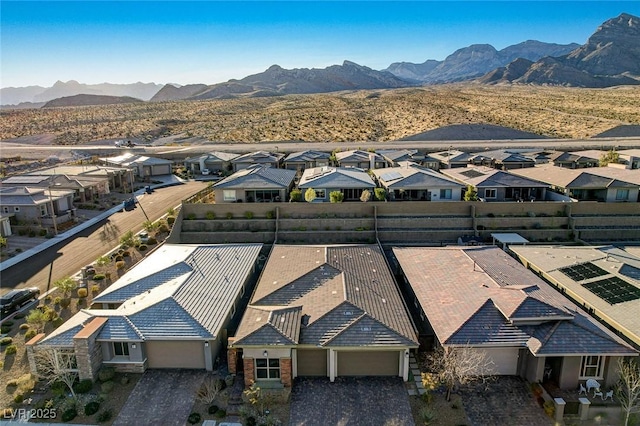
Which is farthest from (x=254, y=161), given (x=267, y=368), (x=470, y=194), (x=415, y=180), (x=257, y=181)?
(x=267, y=368)

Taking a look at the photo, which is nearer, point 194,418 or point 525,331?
point 194,418

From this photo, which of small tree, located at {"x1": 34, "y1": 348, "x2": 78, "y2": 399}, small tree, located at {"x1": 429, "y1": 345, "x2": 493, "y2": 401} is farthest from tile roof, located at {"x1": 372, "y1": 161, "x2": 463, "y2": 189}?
small tree, located at {"x1": 34, "y1": 348, "x2": 78, "y2": 399}

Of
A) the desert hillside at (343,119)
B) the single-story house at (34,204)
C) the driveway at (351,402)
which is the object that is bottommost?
the driveway at (351,402)

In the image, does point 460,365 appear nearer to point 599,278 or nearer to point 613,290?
point 613,290

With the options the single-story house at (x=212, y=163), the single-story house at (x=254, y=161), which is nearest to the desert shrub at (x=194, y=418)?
the single-story house at (x=254, y=161)

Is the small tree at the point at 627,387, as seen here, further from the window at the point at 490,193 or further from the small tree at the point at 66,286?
the small tree at the point at 66,286

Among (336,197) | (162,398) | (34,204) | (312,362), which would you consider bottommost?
(162,398)
